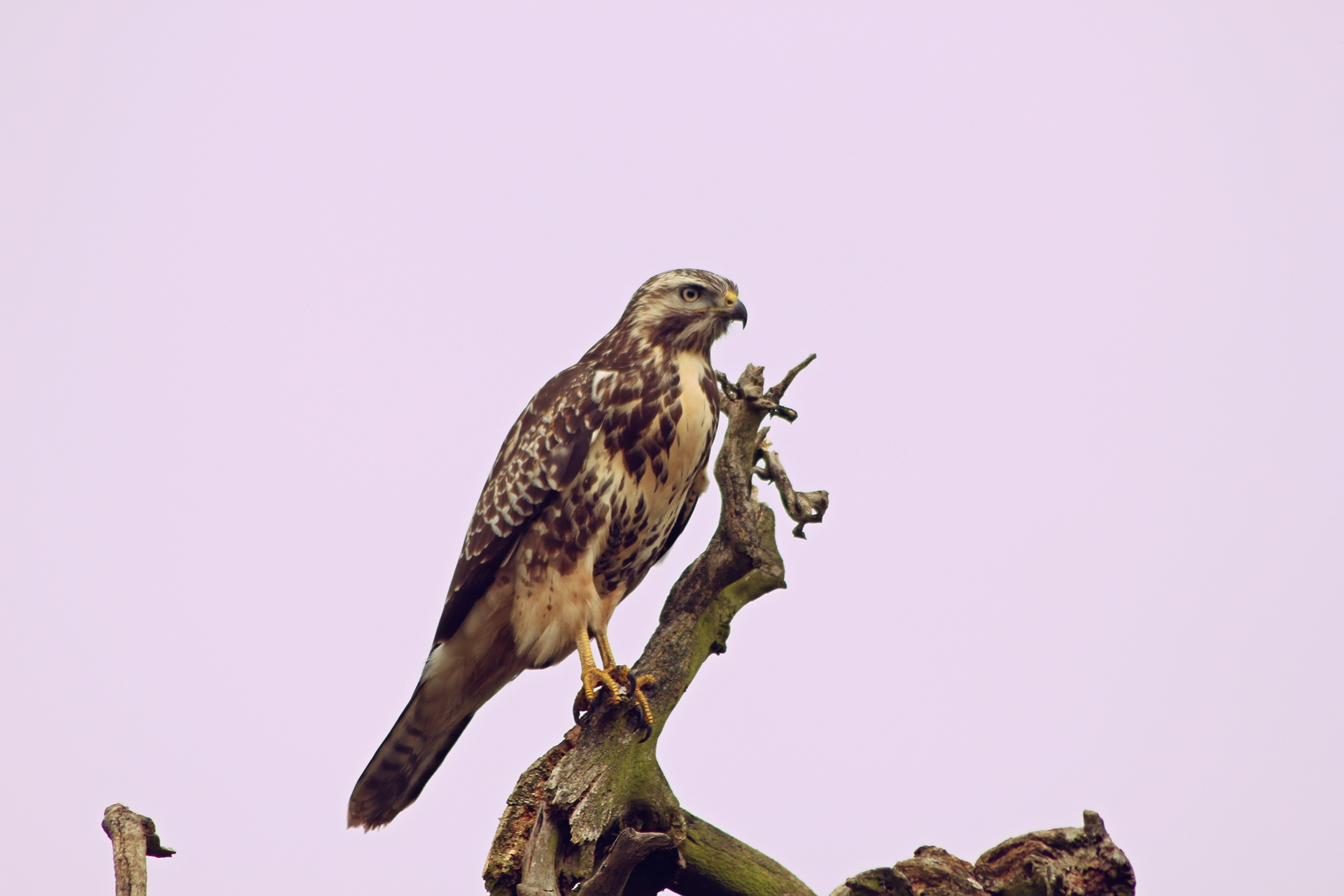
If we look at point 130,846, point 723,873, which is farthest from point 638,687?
point 130,846

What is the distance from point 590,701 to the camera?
4.96m

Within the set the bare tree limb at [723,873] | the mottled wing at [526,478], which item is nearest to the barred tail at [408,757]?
the mottled wing at [526,478]

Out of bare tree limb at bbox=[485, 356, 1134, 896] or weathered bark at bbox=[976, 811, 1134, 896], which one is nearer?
weathered bark at bbox=[976, 811, 1134, 896]

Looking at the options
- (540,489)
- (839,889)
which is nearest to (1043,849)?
(839,889)

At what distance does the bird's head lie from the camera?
5.66m

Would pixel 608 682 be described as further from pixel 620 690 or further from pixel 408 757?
pixel 408 757

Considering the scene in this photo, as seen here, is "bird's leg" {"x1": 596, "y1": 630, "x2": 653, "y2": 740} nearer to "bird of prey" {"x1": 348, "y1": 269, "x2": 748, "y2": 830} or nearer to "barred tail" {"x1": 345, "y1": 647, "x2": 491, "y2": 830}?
"bird of prey" {"x1": 348, "y1": 269, "x2": 748, "y2": 830}

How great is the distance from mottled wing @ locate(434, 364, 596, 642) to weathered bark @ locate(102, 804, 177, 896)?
2079 millimetres

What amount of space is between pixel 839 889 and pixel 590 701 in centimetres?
130

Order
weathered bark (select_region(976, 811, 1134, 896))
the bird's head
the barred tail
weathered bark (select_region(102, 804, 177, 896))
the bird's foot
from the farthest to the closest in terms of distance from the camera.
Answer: the barred tail, the bird's head, the bird's foot, weathered bark (select_region(976, 811, 1134, 896)), weathered bark (select_region(102, 804, 177, 896))

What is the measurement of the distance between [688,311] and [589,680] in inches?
72.2

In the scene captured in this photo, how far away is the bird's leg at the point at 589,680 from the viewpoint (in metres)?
4.85

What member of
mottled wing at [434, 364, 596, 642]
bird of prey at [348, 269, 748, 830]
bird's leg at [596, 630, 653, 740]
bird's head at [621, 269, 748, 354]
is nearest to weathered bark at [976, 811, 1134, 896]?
bird's leg at [596, 630, 653, 740]

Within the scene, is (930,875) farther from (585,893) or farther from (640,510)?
(640,510)
